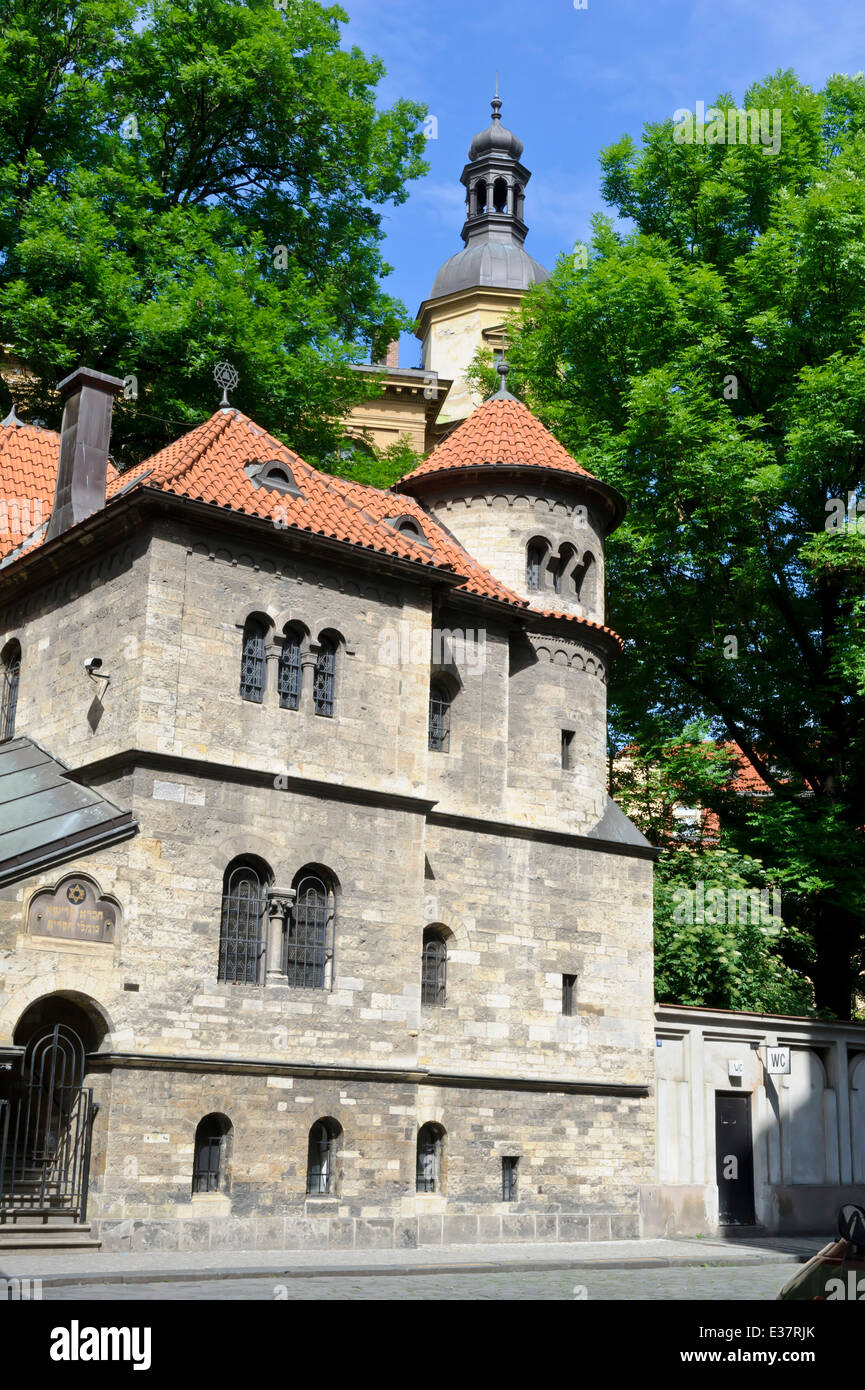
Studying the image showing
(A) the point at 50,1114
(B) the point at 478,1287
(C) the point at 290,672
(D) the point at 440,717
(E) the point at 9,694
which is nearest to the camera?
(B) the point at 478,1287

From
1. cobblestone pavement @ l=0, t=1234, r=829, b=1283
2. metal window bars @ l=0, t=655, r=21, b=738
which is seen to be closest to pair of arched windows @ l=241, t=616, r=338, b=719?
metal window bars @ l=0, t=655, r=21, b=738

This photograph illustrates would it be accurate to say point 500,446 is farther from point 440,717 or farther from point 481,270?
point 481,270

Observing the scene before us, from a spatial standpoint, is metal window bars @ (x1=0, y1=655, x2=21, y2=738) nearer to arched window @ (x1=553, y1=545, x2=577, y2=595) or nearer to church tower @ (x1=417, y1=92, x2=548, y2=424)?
arched window @ (x1=553, y1=545, x2=577, y2=595)

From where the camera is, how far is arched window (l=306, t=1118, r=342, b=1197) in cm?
1905

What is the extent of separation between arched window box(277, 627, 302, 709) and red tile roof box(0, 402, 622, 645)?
155 cm

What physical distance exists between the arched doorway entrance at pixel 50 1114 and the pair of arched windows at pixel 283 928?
2121 mm

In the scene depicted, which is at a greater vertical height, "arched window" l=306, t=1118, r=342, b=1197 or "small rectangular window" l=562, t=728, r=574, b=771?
"small rectangular window" l=562, t=728, r=574, b=771

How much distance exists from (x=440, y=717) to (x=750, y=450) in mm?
9504

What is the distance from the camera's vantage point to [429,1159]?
2100 centimetres

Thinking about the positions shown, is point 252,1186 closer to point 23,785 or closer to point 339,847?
point 339,847

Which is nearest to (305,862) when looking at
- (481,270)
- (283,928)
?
(283,928)

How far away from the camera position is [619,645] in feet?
86.0

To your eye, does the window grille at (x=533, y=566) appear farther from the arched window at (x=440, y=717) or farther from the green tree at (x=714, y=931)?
the green tree at (x=714, y=931)

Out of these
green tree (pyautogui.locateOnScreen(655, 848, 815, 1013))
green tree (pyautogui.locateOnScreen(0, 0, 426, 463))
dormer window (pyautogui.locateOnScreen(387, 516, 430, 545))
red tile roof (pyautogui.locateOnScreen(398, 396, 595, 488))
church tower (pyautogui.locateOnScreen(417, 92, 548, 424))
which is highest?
church tower (pyautogui.locateOnScreen(417, 92, 548, 424))
